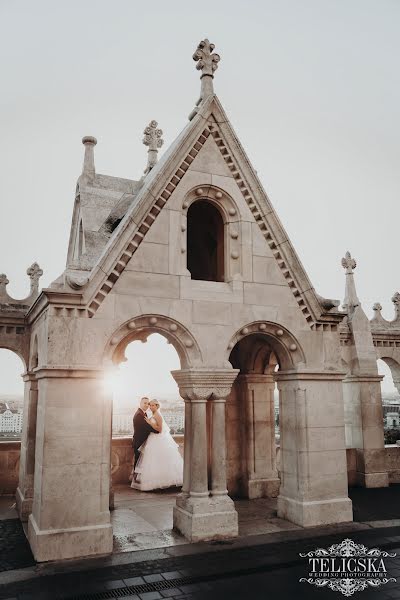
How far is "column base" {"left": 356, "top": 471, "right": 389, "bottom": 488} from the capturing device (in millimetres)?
13656

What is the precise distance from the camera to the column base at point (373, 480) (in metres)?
13.7

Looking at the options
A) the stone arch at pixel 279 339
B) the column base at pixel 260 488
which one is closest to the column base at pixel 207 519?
the stone arch at pixel 279 339

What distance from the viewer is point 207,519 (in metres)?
8.06

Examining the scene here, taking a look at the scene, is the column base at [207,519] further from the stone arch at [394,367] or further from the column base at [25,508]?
the stone arch at [394,367]

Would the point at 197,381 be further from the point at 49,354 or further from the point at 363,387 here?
the point at 363,387

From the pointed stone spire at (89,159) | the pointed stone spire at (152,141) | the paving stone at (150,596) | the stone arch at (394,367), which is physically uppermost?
the pointed stone spire at (152,141)

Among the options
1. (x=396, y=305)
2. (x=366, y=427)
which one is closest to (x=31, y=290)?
(x=366, y=427)

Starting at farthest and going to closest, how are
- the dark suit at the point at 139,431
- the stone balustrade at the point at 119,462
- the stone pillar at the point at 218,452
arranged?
the dark suit at the point at 139,431
the stone balustrade at the point at 119,462
the stone pillar at the point at 218,452

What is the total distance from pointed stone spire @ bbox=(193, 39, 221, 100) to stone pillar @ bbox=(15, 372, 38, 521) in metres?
7.09

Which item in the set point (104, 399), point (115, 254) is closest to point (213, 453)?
point (104, 399)

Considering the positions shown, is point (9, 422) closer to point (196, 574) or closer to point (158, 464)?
point (158, 464)

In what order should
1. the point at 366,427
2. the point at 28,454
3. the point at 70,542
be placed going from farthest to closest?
the point at 366,427
the point at 28,454
the point at 70,542

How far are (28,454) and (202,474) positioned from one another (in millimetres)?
4043

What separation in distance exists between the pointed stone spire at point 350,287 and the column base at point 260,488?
6329mm
